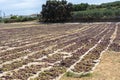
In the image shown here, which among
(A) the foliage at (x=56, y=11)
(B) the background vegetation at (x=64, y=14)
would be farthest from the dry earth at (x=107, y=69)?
(A) the foliage at (x=56, y=11)

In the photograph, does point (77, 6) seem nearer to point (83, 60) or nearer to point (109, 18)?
point (109, 18)

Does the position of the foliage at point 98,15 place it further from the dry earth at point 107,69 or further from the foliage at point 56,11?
the dry earth at point 107,69

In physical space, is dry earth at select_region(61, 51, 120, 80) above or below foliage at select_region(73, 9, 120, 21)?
above

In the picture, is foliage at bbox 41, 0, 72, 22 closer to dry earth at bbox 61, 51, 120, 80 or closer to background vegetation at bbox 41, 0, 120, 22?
background vegetation at bbox 41, 0, 120, 22

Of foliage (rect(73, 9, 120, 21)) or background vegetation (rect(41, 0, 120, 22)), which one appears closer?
background vegetation (rect(41, 0, 120, 22))

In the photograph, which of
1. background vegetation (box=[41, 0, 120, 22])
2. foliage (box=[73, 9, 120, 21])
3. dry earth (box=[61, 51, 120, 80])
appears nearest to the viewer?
dry earth (box=[61, 51, 120, 80])

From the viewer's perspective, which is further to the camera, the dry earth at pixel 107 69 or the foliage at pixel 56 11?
the foliage at pixel 56 11

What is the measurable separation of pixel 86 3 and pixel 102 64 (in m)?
104

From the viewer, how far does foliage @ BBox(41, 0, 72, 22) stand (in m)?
79.2

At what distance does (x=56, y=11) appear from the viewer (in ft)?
264

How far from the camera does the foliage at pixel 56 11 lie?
79.2m

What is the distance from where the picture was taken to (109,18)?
7669 cm

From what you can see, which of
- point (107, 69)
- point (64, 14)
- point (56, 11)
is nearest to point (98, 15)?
point (64, 14)

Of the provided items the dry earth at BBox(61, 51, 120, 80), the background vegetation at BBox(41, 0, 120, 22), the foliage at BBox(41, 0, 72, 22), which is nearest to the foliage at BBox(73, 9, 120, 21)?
the background vegetation at BBox(41, 0, 120, 22)
